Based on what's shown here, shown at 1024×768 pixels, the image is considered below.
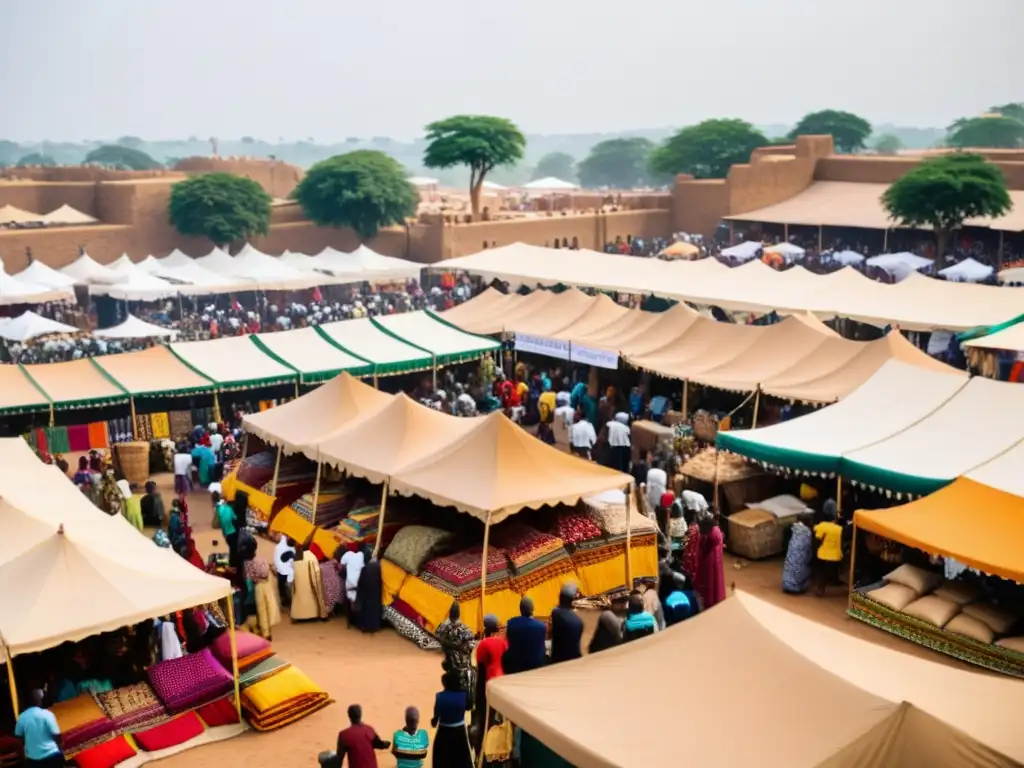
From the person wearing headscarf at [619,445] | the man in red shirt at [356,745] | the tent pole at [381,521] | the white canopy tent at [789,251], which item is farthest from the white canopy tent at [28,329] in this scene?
the white canopy tent at [789,251]

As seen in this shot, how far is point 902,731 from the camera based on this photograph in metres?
5.20

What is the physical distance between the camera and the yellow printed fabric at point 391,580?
980 cm

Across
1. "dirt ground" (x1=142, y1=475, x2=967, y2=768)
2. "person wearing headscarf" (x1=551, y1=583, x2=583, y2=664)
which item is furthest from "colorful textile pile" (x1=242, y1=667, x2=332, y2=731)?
"person wearing headscarf" (x1=551, y1=583, x2=583, y2=664)

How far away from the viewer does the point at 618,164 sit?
12450 centimetres

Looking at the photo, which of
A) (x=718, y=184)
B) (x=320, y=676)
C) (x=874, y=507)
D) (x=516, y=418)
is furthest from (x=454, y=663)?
(x=718, y=184)

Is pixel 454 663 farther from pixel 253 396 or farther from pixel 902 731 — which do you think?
pixel 253 396

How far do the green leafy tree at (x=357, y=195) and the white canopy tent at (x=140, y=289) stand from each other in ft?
32.5

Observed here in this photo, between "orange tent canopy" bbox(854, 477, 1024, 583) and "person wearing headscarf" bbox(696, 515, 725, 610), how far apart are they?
1.18 metres

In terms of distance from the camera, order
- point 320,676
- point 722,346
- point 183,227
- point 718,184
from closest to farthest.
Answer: point 320,676 < point 722,346 < point 183,227 < point 718,184

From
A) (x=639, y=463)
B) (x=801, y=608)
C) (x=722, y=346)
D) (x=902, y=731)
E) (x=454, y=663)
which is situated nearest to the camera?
(x=902, y=731)

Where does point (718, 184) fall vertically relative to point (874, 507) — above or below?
above

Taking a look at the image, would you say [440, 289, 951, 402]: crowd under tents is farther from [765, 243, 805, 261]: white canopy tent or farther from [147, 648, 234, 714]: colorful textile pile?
[765, 243, 805, 261]: white canopy tent

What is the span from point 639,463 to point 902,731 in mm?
7875

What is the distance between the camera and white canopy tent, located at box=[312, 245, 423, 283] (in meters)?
28.4
